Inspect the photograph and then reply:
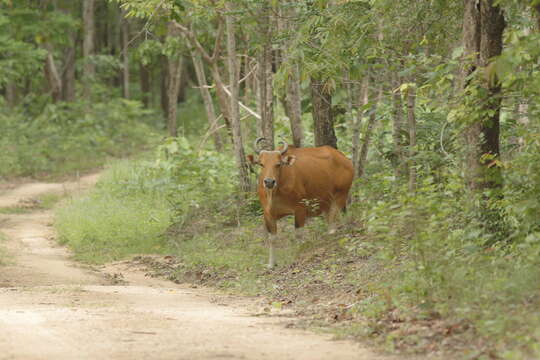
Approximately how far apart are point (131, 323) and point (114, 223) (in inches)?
352

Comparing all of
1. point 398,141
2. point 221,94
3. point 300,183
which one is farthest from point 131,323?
point 221,94

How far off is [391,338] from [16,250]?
385 inches

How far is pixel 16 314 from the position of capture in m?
8.38

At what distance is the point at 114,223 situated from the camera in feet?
54.6

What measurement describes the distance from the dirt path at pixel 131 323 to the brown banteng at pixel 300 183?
197cm

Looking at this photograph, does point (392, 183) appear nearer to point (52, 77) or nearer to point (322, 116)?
point (322, 116)

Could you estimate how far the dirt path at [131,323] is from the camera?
6535 millimetres

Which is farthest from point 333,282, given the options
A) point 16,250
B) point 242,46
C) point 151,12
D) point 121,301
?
point 242,46

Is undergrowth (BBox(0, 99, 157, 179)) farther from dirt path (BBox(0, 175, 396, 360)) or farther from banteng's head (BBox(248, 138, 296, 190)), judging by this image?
banteng's head (BBox(248, 138, 296, 190))

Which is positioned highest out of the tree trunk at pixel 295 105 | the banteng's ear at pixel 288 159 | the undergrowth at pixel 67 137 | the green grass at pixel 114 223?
the tree trunk at pixel 295 105

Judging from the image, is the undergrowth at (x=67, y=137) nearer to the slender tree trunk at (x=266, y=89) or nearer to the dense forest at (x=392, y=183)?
the dense forest at (x=392, y=183)

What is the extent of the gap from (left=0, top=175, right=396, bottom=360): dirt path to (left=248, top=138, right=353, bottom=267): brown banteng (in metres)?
1.97

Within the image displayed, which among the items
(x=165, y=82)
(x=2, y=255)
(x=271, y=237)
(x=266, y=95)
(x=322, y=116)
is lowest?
(x=165, y=82)

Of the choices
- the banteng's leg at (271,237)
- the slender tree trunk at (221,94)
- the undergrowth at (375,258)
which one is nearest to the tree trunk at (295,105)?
the undergrowth at (375,258)
